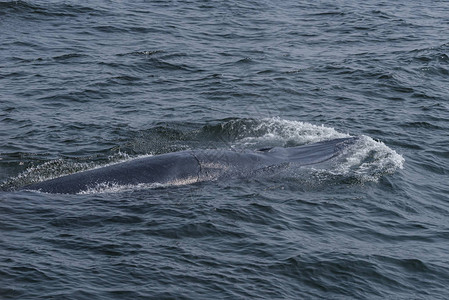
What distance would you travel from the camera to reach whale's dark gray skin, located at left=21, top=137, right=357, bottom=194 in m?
14.8

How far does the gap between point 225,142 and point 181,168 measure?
399cm

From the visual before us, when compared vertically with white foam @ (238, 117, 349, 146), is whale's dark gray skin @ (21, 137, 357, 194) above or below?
above

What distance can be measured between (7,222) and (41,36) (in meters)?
16.1

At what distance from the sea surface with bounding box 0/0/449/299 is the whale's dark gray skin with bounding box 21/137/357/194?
9.4 inches

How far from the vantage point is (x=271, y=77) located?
24.6 m

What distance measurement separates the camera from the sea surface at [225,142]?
478 inches

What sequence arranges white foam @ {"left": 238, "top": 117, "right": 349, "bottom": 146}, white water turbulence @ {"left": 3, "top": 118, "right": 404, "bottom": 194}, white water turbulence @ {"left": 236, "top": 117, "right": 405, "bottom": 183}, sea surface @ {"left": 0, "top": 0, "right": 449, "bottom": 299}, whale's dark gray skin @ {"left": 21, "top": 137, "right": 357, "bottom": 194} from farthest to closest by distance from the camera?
white foam @ {"left": 238, "top": 117, "right": 349, "bottom": 146} → white water turbulence @ {"left": 236, "top": 117, "right": 405, "bottom": 183} → white water turbulence @ {"left": 3, "top": 118, "right": 404, "bottom": 194} → whale's dark gray skin @ {"left": 21, "top": 137, "right": 357, "bottom": 194} → sea surface @ {"left": 0, "top": 0, "right": 449, "bottom": 299}

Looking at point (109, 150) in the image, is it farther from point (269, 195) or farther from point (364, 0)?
point (364, 0)

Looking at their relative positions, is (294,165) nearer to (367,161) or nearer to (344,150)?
(344,150)

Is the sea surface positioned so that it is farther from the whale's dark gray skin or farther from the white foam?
the whale's dark gray skin

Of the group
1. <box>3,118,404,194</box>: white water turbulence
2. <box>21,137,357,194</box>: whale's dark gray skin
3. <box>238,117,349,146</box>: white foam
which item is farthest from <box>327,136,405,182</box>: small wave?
<box>238,117,349,146</box>: white foam

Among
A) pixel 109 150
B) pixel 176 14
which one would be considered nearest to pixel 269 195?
pixel 109 150

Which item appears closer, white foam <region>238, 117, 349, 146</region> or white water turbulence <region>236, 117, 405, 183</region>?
white water turbulence <region>236, 117, 405, 183</region>

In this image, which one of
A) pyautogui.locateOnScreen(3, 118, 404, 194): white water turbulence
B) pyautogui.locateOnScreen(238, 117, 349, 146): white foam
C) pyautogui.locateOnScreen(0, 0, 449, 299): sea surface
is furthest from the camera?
pyautogui.locateOnScreen(238, 117, 349, 146): white foam
